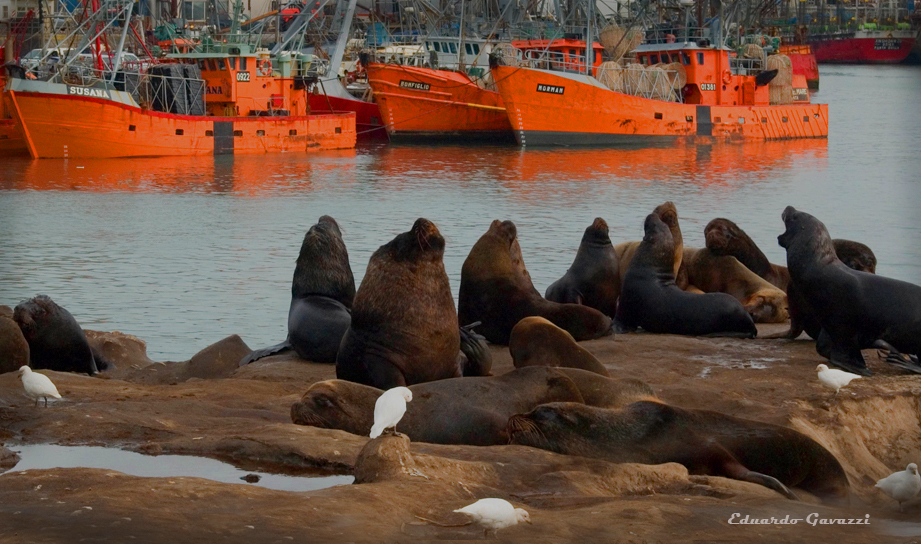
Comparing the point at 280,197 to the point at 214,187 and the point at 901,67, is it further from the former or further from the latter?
the point at 901,67

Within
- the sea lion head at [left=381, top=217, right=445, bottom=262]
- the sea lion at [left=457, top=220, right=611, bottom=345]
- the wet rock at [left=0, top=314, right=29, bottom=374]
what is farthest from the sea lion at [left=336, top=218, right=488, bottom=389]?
the wet rock at [left=0, top=314, right=29, bottom=374]

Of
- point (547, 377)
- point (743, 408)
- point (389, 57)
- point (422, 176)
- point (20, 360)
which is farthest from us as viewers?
point (389, 57)

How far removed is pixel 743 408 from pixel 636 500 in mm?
1723

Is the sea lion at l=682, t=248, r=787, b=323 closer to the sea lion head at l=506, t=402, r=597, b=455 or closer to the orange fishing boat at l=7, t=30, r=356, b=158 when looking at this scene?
the sea lion head at l=506, t=402, r=597, b=455

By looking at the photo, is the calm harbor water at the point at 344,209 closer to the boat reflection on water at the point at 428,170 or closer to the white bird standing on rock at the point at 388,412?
the boat reflection on water at the point at 428,170

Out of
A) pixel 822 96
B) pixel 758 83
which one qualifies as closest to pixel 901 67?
pixel 822 96

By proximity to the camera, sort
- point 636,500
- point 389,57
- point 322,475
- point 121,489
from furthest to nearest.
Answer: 1. point 389,57
2. point 322,475
3. point 636,500
4. point 121,489

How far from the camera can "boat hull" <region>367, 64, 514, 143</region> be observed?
1512 inches

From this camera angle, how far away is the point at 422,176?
28016mm

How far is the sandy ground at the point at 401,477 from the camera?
3256 millimetres

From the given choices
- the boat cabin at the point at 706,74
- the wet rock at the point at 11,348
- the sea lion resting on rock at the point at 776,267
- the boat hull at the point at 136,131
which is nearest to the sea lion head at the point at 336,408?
the wet rock at the point at 11,348

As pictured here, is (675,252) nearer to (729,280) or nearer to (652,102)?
(729,280)

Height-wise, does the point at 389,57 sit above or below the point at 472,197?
above

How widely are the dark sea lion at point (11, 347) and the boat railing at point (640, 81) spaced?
3346cm
